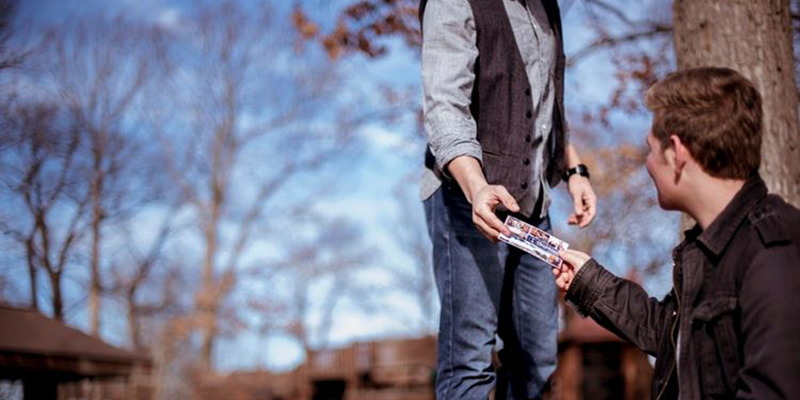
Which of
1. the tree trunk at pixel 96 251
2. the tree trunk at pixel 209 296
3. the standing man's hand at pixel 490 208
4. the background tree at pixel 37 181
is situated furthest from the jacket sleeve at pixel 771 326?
the tree trunk at pixel 209 296

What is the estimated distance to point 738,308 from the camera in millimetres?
1678

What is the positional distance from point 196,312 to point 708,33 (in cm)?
2053

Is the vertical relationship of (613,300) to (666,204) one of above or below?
below

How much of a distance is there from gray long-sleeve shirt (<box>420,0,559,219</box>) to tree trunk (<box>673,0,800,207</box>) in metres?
0.90

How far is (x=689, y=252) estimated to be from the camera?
1856mm

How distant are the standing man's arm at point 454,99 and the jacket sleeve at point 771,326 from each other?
682 mm

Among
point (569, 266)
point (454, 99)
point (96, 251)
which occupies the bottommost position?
point (569, 266)

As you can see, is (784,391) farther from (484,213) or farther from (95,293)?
(95,293)

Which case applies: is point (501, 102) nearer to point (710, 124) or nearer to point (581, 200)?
point (581, 200)

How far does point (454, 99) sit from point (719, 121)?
0.86m

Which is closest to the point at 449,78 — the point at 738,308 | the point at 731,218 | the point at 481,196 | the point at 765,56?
the point at 481,196

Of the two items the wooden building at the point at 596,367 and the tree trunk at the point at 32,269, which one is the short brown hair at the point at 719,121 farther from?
the wooden building at the point at 596,367

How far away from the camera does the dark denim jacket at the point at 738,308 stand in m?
1.57

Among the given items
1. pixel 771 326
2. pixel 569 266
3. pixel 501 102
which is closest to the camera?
pixel 771 326
